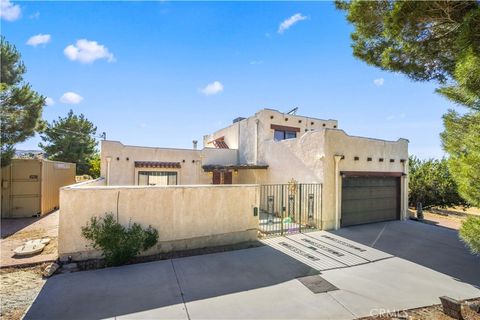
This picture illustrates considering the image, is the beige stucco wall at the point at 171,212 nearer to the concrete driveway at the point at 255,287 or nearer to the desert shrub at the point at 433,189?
the concrete driveway at the point at 255,287

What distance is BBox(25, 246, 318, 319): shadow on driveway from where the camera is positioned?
176 inches

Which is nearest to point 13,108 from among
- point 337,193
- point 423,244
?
point 337,193

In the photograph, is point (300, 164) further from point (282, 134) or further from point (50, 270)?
point (50, 270)

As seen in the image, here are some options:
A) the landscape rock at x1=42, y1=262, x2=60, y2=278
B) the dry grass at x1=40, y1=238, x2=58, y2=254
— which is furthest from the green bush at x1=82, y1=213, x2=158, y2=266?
the dry grass at x1=40, y1=238, x2=58, y2=254

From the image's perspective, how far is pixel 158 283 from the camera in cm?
552

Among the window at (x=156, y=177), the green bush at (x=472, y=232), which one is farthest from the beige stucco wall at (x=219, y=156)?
the green bush at (x=472, y=232)

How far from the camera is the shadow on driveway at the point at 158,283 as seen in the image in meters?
4.48

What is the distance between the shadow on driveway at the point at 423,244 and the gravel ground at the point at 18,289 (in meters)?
10.0

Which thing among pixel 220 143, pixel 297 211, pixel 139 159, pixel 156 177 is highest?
pixel 220 143

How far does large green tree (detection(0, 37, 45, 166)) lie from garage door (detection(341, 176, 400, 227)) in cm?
1640

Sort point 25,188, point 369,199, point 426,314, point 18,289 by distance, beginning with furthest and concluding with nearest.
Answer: point 25,188, point 369,199, point 18,289, point 426,314

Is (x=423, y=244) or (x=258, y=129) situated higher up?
(x=258, y=129)

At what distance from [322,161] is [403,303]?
6454 mm

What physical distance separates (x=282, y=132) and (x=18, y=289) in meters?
15.7
